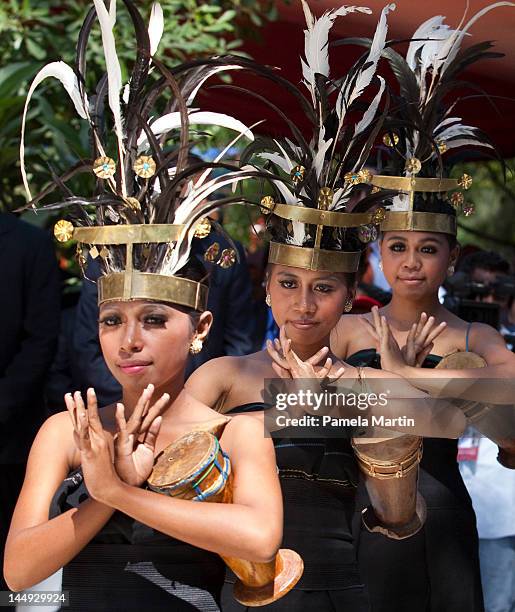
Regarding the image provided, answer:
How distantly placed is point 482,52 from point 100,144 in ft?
5.76

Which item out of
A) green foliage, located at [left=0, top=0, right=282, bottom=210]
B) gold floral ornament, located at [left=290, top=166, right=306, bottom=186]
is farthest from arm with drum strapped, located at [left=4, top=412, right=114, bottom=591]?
green foliage, located at [left=0, top=0, right=282, bottom=210]

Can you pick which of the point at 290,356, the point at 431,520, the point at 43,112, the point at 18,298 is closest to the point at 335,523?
the point at 290,356

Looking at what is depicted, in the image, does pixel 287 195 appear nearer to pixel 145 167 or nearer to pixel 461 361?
pixel 145 167

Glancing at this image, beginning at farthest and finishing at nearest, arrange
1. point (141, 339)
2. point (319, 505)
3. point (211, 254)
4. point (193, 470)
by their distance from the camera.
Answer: point (319, 505) < point (211, 254) < point (141, 339) < point (193, 470)

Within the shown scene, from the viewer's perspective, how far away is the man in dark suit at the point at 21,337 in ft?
17.3

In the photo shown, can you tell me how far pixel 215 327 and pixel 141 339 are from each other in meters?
2.30

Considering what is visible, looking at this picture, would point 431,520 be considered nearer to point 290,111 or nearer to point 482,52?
point 482,52

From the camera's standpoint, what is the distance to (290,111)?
5684 millimetres

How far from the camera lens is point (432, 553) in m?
4.35

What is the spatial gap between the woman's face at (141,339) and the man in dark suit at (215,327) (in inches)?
81.0
